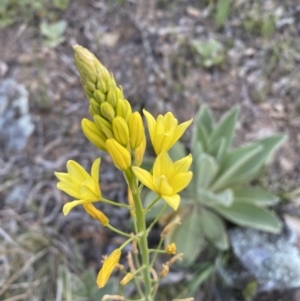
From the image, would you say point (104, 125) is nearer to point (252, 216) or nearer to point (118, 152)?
point (118, 152)

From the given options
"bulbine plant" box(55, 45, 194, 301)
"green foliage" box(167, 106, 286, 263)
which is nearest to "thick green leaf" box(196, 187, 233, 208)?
"green foliage" box(167, 106, 286, 263)

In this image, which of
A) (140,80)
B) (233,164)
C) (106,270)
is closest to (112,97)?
(106,270)

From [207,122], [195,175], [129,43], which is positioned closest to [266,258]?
[195,175]

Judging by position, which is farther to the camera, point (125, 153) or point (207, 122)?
point (207, 122)

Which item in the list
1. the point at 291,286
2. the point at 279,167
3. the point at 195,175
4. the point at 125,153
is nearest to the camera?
the point at 125,153

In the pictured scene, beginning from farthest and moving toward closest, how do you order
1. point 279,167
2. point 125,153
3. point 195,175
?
point 279,167, point 195,175, point 125,153

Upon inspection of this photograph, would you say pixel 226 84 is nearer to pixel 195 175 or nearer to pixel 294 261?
pixel 195 175

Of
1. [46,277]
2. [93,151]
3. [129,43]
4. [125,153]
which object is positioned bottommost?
[46,277]
